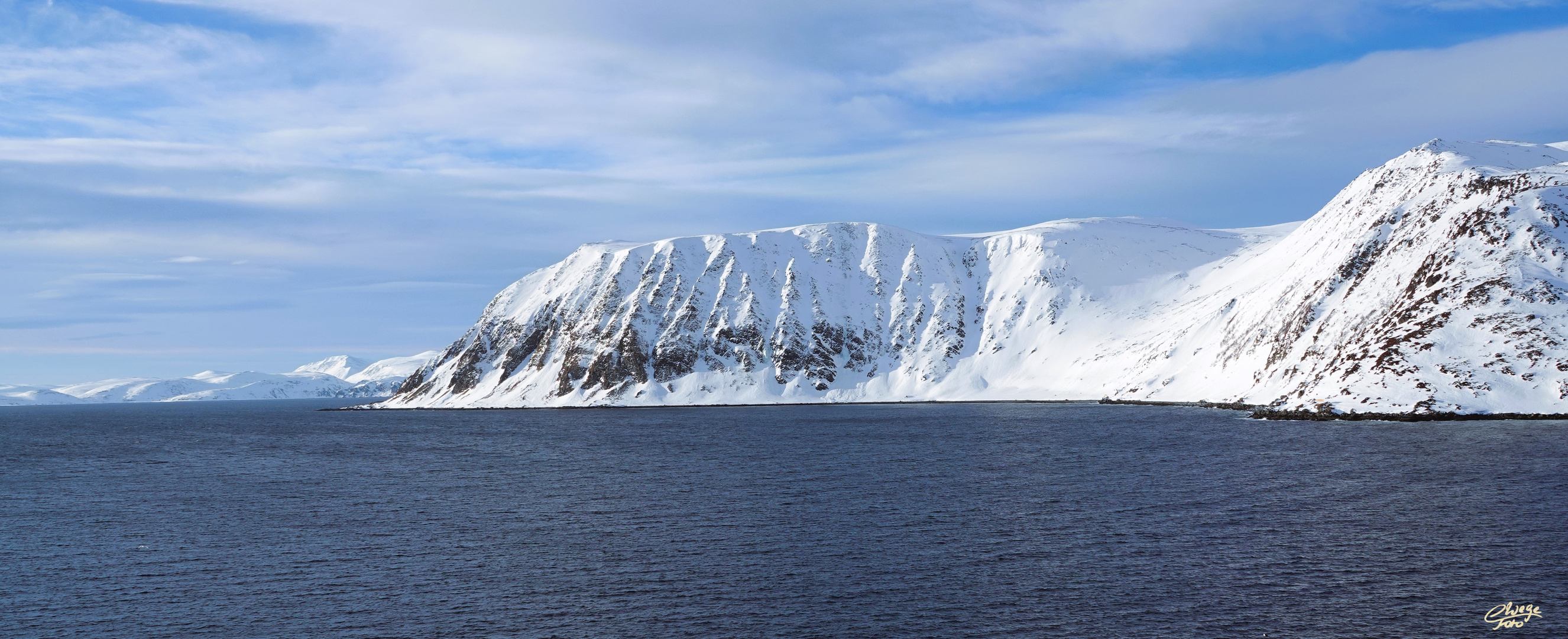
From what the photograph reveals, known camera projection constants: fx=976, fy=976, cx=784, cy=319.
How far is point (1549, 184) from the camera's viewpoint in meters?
136

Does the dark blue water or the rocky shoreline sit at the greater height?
the dark blue water

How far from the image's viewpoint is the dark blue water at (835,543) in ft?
122

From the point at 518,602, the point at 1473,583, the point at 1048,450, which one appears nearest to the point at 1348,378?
the point at 1048,450

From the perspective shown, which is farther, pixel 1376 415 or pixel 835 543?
pixel 1376 415

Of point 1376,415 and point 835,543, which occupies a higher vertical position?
point 835,543
